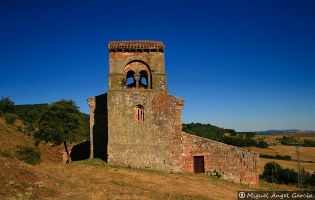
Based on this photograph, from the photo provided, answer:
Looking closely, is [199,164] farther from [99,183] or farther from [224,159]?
[99,183]

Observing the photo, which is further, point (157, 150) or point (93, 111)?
point (93, 111)

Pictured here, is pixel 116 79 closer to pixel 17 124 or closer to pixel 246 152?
pixel 246 152

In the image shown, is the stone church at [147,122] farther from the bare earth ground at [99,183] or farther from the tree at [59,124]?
the tree at [59,124]

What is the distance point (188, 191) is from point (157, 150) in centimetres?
595

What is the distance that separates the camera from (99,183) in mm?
17531

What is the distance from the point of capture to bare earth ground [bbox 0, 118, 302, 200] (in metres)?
14.2

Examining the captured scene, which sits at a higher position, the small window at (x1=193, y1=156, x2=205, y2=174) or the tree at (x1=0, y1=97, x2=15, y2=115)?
the tree at (x1=0, y1=97, x2=15, y2=115)

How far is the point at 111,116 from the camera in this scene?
78.1 ft

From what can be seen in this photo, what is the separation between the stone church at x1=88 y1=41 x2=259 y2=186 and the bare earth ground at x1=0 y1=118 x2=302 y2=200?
125cm

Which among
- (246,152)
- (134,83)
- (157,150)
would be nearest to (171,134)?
(157,150)

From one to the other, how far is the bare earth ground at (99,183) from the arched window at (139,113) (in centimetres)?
385

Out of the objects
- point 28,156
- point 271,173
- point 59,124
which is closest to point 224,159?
point 59,124

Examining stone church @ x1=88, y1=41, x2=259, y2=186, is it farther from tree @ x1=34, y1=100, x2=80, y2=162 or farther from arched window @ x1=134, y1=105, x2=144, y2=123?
tree @ x1=34, y1=100, x2=80, y2=162

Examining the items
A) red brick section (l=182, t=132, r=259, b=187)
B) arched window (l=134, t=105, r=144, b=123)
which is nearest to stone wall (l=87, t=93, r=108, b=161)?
arched window (l=134, t=105, r=144, b=123)
